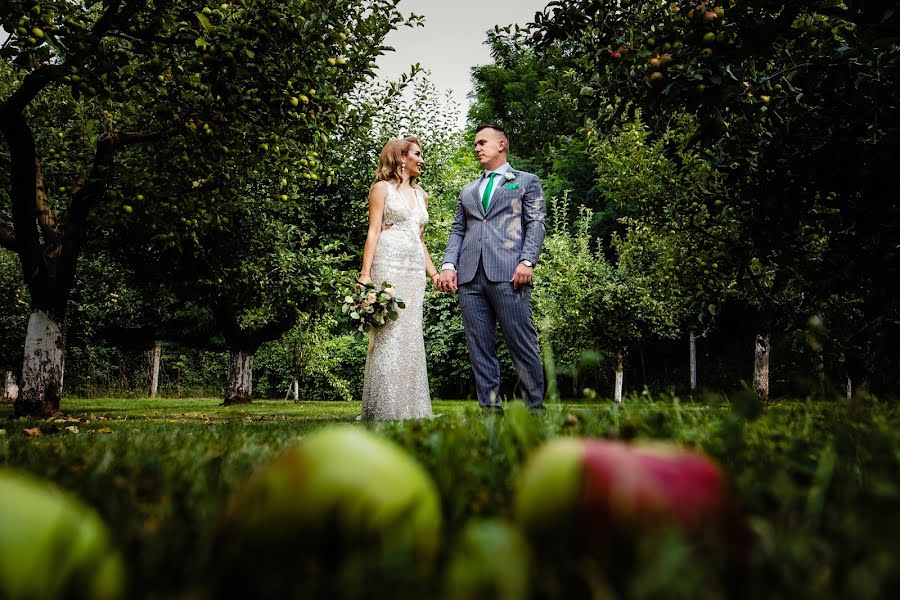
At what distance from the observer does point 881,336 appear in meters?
4.17

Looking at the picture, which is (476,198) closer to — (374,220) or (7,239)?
(374,220)

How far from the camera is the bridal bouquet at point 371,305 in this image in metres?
5.96

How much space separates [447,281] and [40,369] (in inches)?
243

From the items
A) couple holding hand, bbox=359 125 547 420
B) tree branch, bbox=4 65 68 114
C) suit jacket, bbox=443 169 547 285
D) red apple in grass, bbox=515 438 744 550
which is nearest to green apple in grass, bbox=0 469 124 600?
red apple in grass, bbox=515 438 744 550

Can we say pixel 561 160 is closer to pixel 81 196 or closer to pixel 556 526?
pixel 81 196

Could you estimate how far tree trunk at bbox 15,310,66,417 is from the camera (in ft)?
27.0

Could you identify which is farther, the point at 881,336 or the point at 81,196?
the point at 81,196

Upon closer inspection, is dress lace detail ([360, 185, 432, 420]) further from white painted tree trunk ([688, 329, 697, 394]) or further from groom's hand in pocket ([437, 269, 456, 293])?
white painted tree trunk ([688, 329, 697, 394])

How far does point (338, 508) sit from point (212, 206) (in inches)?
367

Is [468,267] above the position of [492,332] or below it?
above

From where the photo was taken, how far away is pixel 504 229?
5488 mm

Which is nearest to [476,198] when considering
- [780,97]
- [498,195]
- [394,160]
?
[498,195]

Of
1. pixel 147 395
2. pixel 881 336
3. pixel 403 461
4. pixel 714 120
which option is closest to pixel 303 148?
pixel 714 120

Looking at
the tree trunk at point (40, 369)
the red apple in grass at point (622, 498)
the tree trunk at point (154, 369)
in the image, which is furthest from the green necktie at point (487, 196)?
the tree trunk at point (154, 369)
